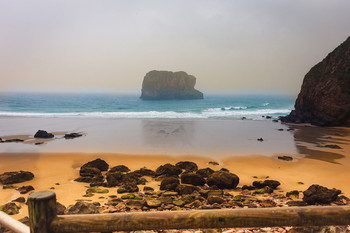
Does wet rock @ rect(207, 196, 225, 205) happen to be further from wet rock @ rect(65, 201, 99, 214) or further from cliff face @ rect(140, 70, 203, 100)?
cliff face @ rect(140, 70, 203, 100)

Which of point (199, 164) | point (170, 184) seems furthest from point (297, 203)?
point (199, 164)

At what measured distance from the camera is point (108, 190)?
8.44 meters

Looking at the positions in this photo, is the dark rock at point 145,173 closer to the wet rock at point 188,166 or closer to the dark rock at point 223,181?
the wet rock at point 188,166

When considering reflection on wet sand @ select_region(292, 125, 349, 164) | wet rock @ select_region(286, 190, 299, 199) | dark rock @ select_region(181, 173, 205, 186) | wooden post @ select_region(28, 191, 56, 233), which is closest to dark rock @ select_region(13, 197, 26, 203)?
dark rock @ select_region(181, 173, 205, 186)

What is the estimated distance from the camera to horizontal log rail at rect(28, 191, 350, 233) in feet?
6.60

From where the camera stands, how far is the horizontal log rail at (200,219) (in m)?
2.01

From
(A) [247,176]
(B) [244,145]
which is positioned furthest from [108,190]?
(B) [244,145]

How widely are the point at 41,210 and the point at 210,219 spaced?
134cm

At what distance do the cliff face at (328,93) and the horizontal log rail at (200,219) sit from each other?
2880cm

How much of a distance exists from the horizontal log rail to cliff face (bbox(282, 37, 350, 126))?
94.5 ft

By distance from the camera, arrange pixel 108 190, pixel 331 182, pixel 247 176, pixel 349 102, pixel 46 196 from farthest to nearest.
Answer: pixel 349 102, pixel 247 176, pixel 331 182, pixel 108 190, pixel 46 196

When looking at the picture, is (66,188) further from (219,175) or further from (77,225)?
(77,225)

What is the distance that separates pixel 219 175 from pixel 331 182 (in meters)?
4.37

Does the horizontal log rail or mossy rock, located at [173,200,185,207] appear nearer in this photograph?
the horizontal log rail
